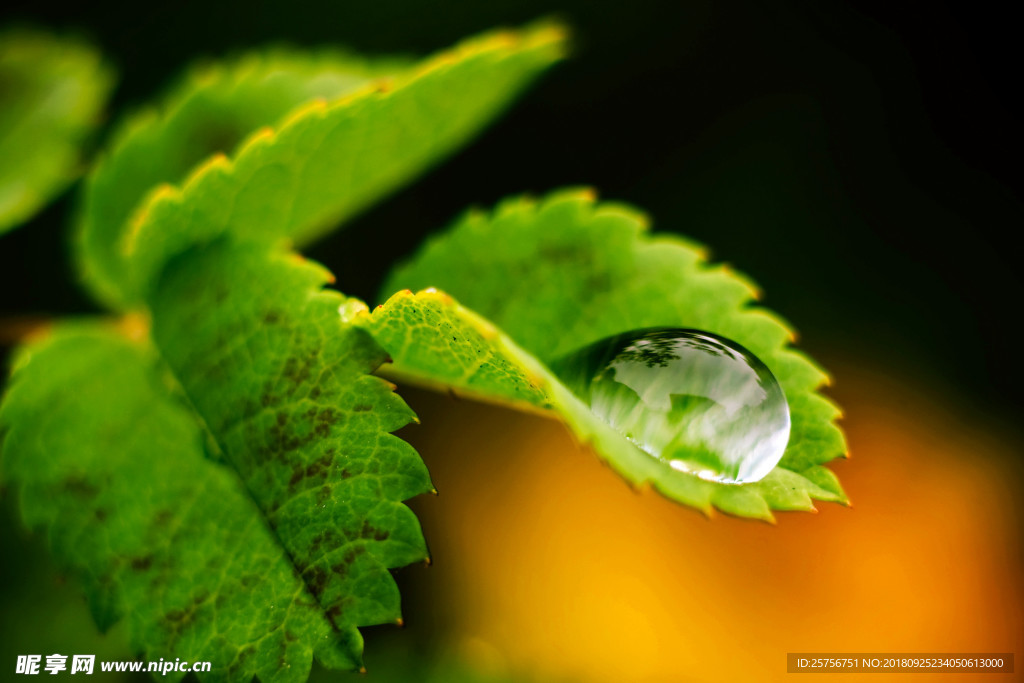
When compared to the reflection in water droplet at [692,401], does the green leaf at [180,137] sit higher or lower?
higher

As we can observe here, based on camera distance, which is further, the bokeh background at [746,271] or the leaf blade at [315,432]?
the bokeh background at [746,271]

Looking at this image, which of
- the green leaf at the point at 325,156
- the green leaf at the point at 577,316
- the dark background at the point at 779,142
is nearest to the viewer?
the green leaf at the point at 577,316

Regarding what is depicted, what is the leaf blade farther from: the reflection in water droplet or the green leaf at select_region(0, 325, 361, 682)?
the reflection in water droplet

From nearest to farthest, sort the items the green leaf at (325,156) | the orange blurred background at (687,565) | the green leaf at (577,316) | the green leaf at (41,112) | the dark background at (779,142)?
the green leaf at (577,316), the green leaf at (325,156), the green leaf at (41,112), the orange blurred background at (687,565), the dark background at (779,142)

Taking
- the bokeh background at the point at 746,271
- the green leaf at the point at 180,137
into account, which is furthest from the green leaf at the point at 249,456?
the bokeh background at the point at 746,271

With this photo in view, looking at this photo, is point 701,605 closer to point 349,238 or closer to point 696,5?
point 349,238

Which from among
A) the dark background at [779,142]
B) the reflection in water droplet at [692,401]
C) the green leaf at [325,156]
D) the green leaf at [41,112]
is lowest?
the reflection in water droplet at [692,401]

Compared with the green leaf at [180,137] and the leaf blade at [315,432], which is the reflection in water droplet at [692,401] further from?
the green leaf at [180,137]
